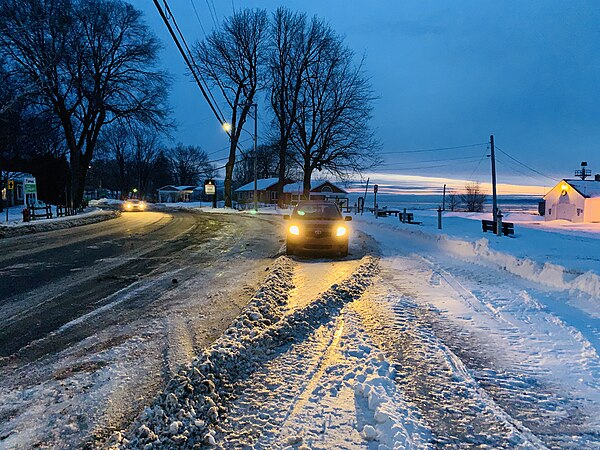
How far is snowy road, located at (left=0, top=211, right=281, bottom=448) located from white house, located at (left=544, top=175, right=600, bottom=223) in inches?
1913

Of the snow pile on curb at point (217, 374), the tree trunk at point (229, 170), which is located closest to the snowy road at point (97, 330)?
the snow pile on curb at point (217, 374)

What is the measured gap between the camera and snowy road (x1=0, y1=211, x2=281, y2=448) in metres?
3.16

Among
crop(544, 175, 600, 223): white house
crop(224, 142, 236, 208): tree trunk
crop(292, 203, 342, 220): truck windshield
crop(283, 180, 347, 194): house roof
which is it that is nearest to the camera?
crop(292, 203, 342, 220): truck windshield

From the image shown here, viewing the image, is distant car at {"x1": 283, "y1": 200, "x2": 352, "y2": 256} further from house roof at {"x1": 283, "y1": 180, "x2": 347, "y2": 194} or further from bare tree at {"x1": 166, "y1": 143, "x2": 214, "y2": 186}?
bare tree at {"x1": 166, "y1": 143, "x2": 214, "y2": 186}

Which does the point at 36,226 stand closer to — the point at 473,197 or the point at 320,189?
the point at 320,189


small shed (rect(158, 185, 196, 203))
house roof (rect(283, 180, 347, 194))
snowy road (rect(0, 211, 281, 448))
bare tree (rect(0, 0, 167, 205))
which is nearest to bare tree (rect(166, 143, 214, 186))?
small shed (rect(158, 185, 196, 203))

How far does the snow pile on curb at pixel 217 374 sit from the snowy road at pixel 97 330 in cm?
28

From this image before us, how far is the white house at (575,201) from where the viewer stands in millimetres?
46000

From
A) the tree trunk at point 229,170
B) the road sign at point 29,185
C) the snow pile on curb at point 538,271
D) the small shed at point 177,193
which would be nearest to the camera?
the snow pile on curb at point 538,271

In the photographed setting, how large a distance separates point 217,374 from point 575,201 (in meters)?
55.7

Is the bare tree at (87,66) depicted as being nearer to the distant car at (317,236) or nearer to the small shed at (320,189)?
the distant car at (317,236)

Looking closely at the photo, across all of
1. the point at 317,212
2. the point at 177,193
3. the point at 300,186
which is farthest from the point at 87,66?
the point at 177,193

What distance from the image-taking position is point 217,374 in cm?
374

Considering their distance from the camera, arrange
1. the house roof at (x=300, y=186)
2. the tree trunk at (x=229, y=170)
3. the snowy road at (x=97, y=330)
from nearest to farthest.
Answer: the snowy road at (x=97, y=330)
the tree trunk at (x=229, y=170)
the house roof at (x=300, y=186)
